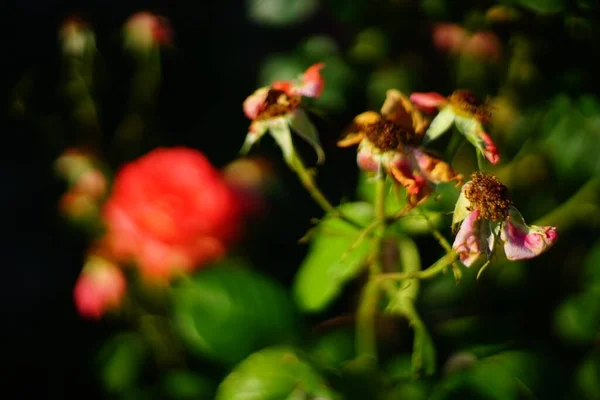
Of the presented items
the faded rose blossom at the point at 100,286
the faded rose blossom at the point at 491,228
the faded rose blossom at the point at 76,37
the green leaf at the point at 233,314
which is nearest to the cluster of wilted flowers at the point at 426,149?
the faded rose blossom at the point at 491,228

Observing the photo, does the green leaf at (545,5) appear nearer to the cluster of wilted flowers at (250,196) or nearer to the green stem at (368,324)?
the cluster of wilted flowers at (250,196)

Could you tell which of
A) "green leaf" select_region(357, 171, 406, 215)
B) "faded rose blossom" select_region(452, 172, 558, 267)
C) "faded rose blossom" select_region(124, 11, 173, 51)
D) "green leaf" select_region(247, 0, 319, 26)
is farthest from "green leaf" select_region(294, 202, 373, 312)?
"faded rose blossom" select_region(124, 11, 173, 51)


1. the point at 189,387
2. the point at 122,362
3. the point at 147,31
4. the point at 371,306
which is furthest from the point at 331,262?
the point at 147,31

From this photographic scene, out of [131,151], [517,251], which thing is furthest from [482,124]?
[131,151]

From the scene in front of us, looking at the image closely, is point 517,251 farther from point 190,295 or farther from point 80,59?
point 80,59

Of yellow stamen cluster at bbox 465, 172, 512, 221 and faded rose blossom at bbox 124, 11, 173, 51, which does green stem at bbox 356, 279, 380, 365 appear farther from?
faded rose blossom at bbox 124, 11, 173, 51

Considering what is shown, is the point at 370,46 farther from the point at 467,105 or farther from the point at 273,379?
the point at 273,379

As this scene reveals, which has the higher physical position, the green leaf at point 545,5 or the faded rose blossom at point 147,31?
the green leaf at point 545,5
